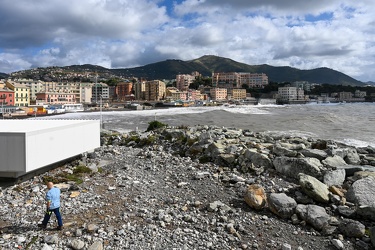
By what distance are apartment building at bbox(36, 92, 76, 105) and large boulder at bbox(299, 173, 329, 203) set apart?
391 feet

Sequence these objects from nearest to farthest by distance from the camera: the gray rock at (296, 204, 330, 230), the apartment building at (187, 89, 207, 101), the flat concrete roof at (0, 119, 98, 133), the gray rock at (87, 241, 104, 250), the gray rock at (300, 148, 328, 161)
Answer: the gray rock at (87, 241, 104, 250) < the gray rock at (296, 204, 330, 230) < the flat concrete roof at (0, 119, 98, 133) < the gray rock at (300, 148, 328, 161) < the apartment building at (187, 89, 207, 101)

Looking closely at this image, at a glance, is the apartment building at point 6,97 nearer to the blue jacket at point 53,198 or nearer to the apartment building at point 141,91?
the apartment building at point 141,91

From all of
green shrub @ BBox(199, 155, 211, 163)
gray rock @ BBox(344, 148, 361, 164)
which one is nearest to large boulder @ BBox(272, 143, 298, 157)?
gray rock @ BBox(344, 148, 361, 164)

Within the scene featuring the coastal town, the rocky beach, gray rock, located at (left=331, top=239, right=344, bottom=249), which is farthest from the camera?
the coastal town

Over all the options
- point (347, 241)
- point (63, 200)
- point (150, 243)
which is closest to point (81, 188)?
point (63, 200)

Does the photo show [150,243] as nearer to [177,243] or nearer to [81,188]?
[177,243]

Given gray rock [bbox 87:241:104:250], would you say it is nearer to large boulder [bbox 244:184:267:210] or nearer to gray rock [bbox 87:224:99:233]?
gray rock [bbox 87:224:99:233]

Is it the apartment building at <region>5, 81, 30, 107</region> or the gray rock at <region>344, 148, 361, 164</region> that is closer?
the gray rock at <region>344, 148, 361, 164</region>

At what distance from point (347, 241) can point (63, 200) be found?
24.1ft

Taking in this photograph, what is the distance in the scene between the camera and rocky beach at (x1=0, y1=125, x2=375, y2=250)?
690 cm

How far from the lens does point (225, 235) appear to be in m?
7.06

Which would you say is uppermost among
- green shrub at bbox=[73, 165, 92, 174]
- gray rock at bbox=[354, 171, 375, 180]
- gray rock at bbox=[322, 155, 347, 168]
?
gray rock at bbox=[322, 155, 347, 168]

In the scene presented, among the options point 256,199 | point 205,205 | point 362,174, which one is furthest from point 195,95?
point 256,199

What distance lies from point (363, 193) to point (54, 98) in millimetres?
128099
